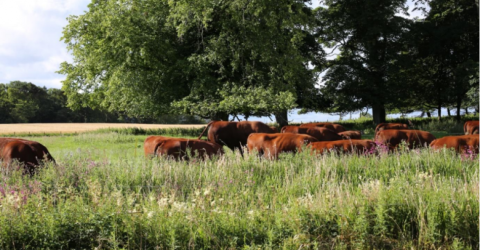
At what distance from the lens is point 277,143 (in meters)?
10.6

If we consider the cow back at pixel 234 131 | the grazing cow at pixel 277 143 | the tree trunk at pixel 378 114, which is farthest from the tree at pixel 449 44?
the grazing cow at pixel 277 143

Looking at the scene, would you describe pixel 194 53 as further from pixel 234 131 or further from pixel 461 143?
pixel 461 143

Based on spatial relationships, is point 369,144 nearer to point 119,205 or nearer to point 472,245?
point 472,245

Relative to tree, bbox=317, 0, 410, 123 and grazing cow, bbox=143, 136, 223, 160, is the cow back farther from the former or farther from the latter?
tree, bbox=317, 0, 410, 123

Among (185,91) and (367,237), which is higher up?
(185,91)

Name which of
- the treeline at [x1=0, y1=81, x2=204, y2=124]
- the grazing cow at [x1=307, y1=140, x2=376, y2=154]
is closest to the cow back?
the grazing cow at [x1=307, y1=140, x2=376, y2=154]

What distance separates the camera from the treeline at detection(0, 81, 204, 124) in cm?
7206

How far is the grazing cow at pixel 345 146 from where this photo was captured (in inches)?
381

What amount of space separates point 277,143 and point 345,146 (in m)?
1.78

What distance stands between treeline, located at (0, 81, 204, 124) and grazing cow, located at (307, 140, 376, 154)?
6100cm

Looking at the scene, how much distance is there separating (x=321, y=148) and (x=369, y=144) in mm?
1350

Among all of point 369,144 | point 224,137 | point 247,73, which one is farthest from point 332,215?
point 247,73

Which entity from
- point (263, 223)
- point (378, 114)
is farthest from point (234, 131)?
point (378, 114)

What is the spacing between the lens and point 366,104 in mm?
32094
